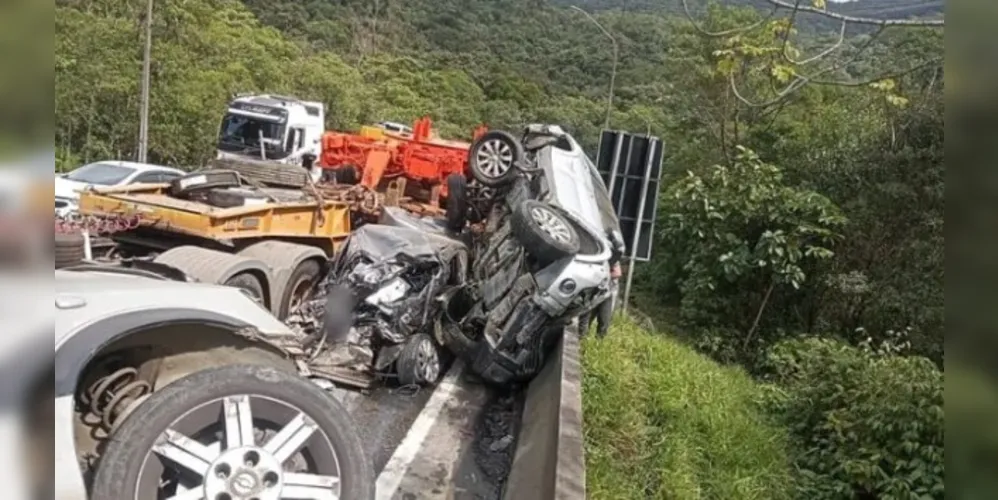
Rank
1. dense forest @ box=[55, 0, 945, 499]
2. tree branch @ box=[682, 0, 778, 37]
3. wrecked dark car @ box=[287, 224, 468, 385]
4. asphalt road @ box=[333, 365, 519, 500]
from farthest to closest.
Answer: wrecked dark car @ box=[287, 224, 468, 385], asphalt road @ box=[333, 365, 519, 500], dense forest @ box=[55, 0, 945, 499], tree branch @ box=[682, 0, 778, 37]

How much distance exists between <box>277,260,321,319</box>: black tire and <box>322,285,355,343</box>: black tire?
474 millimetres

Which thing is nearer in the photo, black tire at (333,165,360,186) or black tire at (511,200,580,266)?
black tire at (511,200,580,266)

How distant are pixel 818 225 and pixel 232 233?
10.1 metres

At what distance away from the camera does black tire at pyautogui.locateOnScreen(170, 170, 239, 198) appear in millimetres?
6516

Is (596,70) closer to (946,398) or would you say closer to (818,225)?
(818,225)

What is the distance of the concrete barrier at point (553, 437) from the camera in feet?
10.3

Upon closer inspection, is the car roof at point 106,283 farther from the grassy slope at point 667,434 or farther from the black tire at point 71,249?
the grassy slope at point 667,434

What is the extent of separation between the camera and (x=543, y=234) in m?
5.07

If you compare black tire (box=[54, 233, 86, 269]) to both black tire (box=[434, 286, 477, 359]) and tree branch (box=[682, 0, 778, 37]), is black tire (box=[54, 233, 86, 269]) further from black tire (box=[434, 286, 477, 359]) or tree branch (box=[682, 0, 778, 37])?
black tire (box=[434, 286, 477, 359])

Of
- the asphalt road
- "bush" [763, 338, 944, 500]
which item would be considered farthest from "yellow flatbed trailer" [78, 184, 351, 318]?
"bush" [763, 338, 944, 500]

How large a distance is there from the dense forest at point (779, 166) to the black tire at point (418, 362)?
2248mm

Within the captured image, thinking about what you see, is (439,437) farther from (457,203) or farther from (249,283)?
(457,203)

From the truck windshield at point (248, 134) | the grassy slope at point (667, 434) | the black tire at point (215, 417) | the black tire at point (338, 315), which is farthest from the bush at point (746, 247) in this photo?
the black tire at point (215, 417)

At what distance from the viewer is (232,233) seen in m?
6.06
